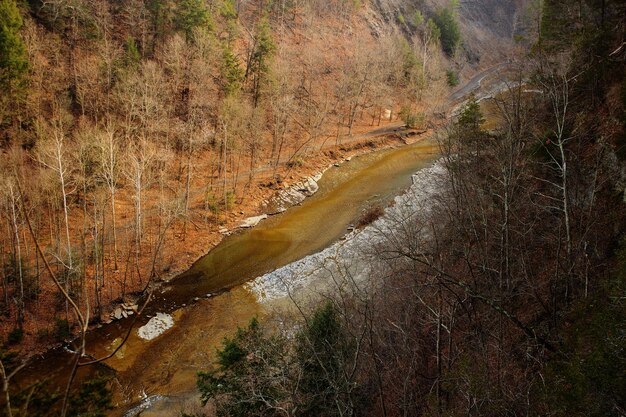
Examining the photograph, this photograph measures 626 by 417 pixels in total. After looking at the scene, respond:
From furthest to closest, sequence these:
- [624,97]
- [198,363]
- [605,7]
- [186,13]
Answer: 1. [186,13]
2. [198,363]
3. [605,7]
4. [624,97]

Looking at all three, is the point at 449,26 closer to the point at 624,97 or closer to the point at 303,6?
the point at 303,6

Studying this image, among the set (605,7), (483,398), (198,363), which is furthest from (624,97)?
(198,363)

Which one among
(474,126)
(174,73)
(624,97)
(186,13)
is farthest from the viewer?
(186,13)

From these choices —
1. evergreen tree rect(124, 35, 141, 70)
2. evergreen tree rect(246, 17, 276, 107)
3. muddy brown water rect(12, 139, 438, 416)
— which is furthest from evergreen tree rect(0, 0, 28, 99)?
evergreen tree rect(246, 17, 276, 107)

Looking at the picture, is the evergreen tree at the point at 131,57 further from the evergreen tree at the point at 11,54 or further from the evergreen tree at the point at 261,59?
the evergreen tree at the point at 261,59

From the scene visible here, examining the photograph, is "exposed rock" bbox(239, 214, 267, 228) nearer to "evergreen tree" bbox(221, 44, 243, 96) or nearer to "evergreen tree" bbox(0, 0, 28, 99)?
"evergreen tree" bbox(221, 44, 243, 96)

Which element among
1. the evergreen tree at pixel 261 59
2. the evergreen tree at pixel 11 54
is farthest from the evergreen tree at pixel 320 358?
the evergreen tree at pixel 261 59

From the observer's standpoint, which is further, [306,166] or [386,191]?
[306,166]
